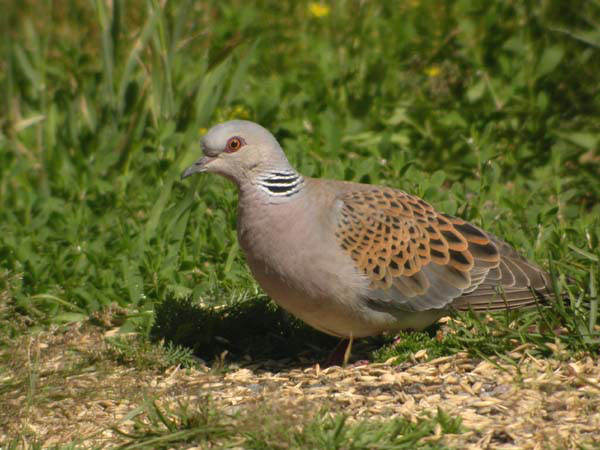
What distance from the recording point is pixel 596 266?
4.66 m

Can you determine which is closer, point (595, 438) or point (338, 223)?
point (595, 438)

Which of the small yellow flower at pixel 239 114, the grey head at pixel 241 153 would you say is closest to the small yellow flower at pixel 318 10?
the small yellow flower at pixel 239 114

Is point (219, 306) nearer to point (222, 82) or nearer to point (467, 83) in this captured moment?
point (222, 82)

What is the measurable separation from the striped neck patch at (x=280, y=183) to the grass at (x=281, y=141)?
0.83 meters

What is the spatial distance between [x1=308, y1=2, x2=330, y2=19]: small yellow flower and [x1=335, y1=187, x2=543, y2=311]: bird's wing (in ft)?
12.0

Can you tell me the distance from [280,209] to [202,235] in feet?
4.41

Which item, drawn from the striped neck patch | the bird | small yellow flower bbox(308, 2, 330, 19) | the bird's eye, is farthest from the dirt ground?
small yellow flower bbox(308, 2, 330, 19)

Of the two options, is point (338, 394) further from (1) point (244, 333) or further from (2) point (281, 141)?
(2) point (281, 141)

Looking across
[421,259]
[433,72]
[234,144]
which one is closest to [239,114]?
[433,72]

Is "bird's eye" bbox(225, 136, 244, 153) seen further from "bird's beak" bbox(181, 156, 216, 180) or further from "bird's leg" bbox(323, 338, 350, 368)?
"bird's leg" bbox(323, 338, 350, 368)

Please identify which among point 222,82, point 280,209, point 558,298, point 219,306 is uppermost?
point 222,82

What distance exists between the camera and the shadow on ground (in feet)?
15.9

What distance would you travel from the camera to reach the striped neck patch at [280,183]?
4.45 metres

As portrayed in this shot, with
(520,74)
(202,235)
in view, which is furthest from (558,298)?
(520,74)
